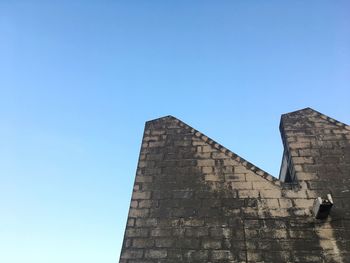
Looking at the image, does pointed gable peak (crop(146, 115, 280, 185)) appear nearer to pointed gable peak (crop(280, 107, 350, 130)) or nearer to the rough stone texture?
the rough stone texture

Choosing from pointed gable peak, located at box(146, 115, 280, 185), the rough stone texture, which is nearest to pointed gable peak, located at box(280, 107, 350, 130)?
the rough stone texture

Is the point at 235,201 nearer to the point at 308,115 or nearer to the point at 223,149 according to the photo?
the point at 223,149

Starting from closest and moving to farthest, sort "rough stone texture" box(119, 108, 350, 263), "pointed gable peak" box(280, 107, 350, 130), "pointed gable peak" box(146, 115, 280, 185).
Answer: "rough stone texture" box(119, 108, 350, 263)
"pointed gable peak" box(146, 115, 280, 185)
"pointed gable peak" box(280, 107, 350, 130)

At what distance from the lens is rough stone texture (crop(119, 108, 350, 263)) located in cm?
577

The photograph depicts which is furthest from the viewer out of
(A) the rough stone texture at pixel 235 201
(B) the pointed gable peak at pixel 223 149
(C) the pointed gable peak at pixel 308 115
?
(C) the pointed gable peak at pixel 308 115

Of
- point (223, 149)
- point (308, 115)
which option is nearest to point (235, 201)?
point (223, 149)

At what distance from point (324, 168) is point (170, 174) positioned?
2896 millimetres

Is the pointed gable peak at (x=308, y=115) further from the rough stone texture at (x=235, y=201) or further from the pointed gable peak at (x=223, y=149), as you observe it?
the pointed gable peak at (x=223, y=149)

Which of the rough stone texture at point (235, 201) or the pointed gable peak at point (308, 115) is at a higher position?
the pointed gable peak at point (308, 115)

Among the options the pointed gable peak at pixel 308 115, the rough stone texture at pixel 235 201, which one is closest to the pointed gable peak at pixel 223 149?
the rough stone texture at pixel 235 201

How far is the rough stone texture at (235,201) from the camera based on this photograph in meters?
→ 5.77

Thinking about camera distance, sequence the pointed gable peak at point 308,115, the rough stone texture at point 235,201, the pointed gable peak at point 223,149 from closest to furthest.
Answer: the rough stone texture at point 235,201 → the pointed gable peak at point 223,149 → the pointed gable peak at point 308,115

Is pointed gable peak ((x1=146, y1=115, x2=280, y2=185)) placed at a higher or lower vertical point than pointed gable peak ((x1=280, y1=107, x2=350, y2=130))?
lower

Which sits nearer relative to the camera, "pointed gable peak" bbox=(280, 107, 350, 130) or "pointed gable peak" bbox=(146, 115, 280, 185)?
"pointed gable peak" bbox=(146, 115, 280, 185)
